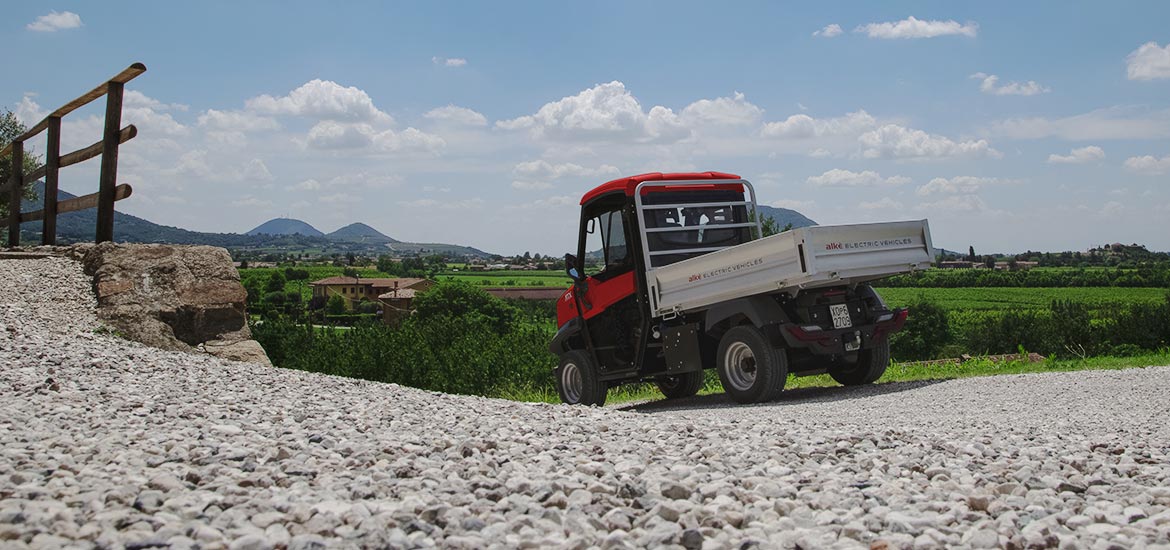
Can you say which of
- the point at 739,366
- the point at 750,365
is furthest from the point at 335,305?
the point at 750,365

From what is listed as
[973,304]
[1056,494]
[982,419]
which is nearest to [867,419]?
[982,419]

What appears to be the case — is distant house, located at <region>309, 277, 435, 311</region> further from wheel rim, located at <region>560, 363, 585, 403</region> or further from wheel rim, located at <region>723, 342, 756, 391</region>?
wheel rim, located at <region>723, 342, 756, 391</region>

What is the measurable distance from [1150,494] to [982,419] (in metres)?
3.41

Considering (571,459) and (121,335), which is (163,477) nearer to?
(571,459)

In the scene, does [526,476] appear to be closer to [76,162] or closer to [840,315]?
[840,315]

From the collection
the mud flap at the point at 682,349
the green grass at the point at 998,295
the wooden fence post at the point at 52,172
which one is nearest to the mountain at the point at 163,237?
the wooden fence post at the point at 52,172

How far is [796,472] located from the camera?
15.4ft

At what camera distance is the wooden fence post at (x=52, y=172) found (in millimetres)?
14367

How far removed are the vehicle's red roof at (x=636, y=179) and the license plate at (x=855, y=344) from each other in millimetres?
2540

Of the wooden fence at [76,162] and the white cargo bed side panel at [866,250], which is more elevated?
the wooden fence at [76,162]

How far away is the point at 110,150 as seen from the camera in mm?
12711

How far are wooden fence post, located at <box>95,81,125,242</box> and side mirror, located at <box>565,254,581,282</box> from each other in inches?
250

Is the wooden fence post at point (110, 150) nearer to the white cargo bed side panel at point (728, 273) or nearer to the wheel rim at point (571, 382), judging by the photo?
the wheel rim at point (571, 382)

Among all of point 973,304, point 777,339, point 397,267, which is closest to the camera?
point 777,339
